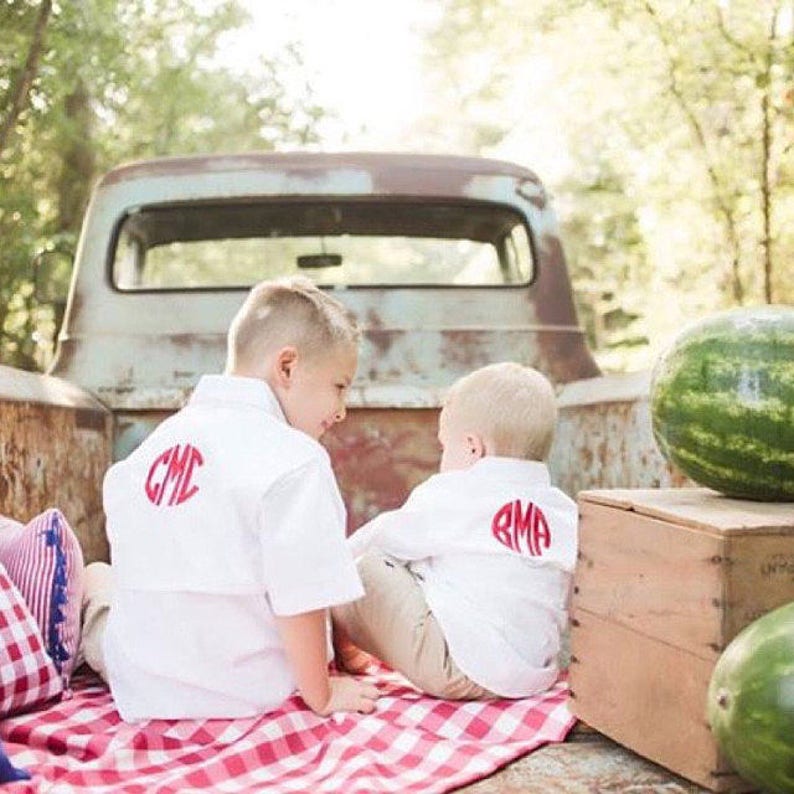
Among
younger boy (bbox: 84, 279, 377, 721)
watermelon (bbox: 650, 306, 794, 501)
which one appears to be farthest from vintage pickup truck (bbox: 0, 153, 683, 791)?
watermelon (bbox: 650, 306, 794, 501)

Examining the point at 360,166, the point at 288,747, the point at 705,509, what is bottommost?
the point at 288,747

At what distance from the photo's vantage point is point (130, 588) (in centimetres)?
269

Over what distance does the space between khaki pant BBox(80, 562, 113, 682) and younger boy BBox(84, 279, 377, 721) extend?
25cm

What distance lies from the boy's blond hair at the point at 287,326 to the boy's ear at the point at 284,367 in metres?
0.02

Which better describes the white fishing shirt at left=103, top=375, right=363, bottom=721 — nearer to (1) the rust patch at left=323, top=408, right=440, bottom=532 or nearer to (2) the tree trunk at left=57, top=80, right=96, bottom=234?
(1) the rust patch at left=323, top=408, right=440, bottom=532

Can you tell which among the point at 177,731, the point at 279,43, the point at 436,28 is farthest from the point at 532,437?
the point at 436,28

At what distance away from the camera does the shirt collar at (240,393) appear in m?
2.75

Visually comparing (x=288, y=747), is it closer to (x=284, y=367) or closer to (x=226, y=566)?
(x=226, y=566)

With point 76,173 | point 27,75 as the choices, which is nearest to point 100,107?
point 76,173

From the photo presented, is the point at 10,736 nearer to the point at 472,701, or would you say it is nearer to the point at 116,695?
the point at 116,695

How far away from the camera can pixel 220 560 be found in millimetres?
2600

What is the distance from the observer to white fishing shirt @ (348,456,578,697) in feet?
9.19

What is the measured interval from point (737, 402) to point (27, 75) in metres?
6.03

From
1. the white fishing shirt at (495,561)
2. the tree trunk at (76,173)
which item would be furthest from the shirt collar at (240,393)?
the tree trunk at (76,173)
